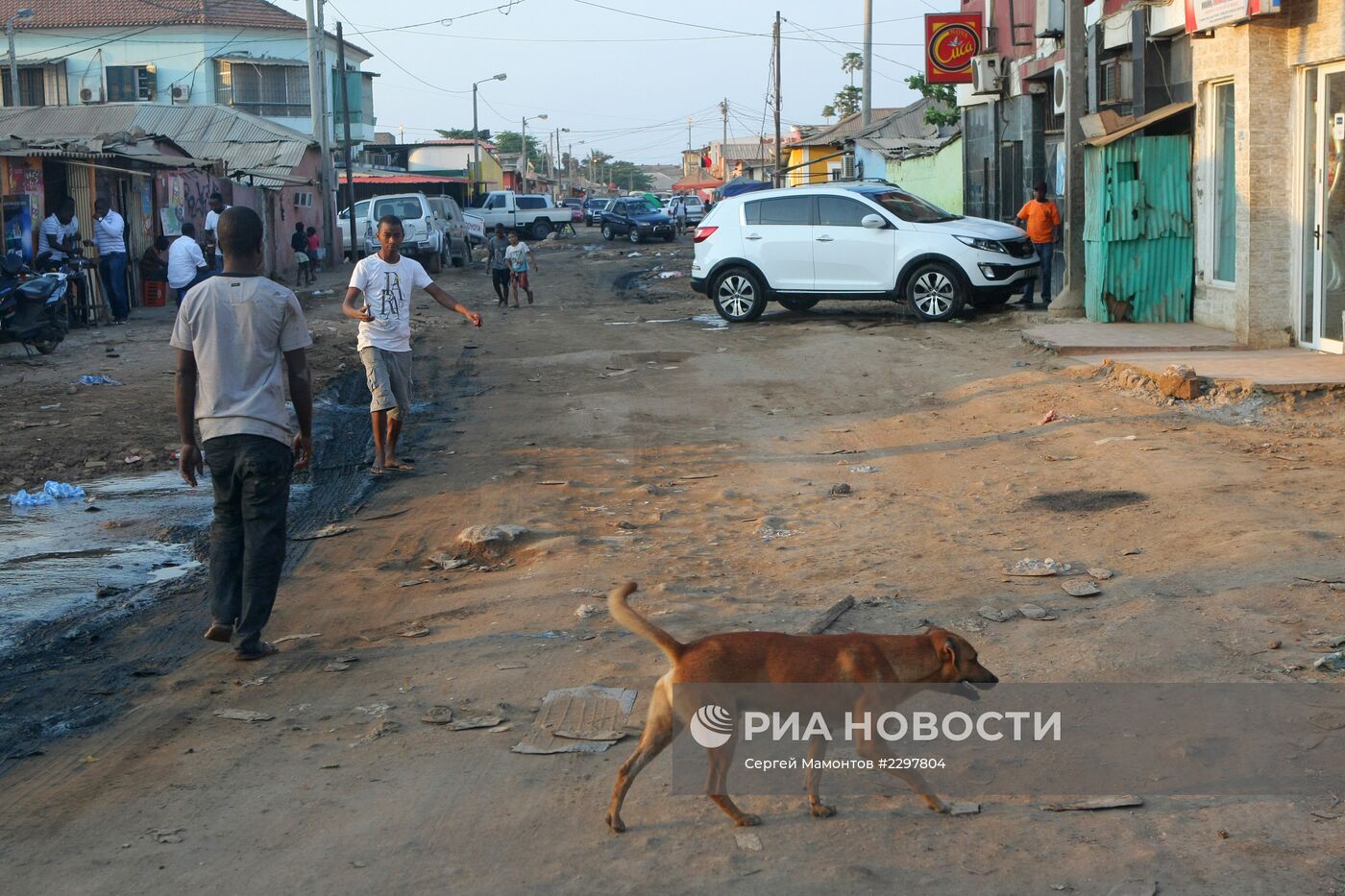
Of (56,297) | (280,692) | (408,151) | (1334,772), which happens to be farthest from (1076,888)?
(408,151)

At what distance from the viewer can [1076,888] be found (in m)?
3.34

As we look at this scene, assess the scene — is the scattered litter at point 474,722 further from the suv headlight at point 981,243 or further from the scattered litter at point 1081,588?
the suv headlight at point 981,243

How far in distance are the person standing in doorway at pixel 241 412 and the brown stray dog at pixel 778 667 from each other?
241cm

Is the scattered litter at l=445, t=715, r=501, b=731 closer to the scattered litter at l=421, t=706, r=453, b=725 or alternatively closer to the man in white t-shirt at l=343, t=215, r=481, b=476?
the scattered litter at l=421, t=706, r=453, b=725

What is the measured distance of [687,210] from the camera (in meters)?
57.5

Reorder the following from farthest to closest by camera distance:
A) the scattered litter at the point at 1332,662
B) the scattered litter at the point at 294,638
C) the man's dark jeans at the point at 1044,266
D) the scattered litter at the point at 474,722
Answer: the man's dark jeans at the point at 1044,266 → the scattered litter at the point at 294,638 → the scattered litter at the point at 1332,662 → the scattered litter at the point at 474,722

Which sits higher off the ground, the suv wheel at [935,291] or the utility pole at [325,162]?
the utility pole at [325,162]

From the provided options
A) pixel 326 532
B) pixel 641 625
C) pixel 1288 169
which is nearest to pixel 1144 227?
pixel 1288 169

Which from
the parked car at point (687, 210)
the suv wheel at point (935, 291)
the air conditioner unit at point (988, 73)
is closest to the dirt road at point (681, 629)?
the suv wheel at point (935, 291)

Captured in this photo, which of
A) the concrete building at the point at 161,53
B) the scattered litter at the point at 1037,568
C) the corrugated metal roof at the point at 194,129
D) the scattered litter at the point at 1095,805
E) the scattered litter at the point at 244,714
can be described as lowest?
the scattered litter at the point at 1095,805

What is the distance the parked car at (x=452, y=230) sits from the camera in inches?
1318

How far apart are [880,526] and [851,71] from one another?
78.0 meters

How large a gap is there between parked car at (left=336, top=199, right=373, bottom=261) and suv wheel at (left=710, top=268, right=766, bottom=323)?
1921 cm

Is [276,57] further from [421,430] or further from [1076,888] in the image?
[1076,888]
